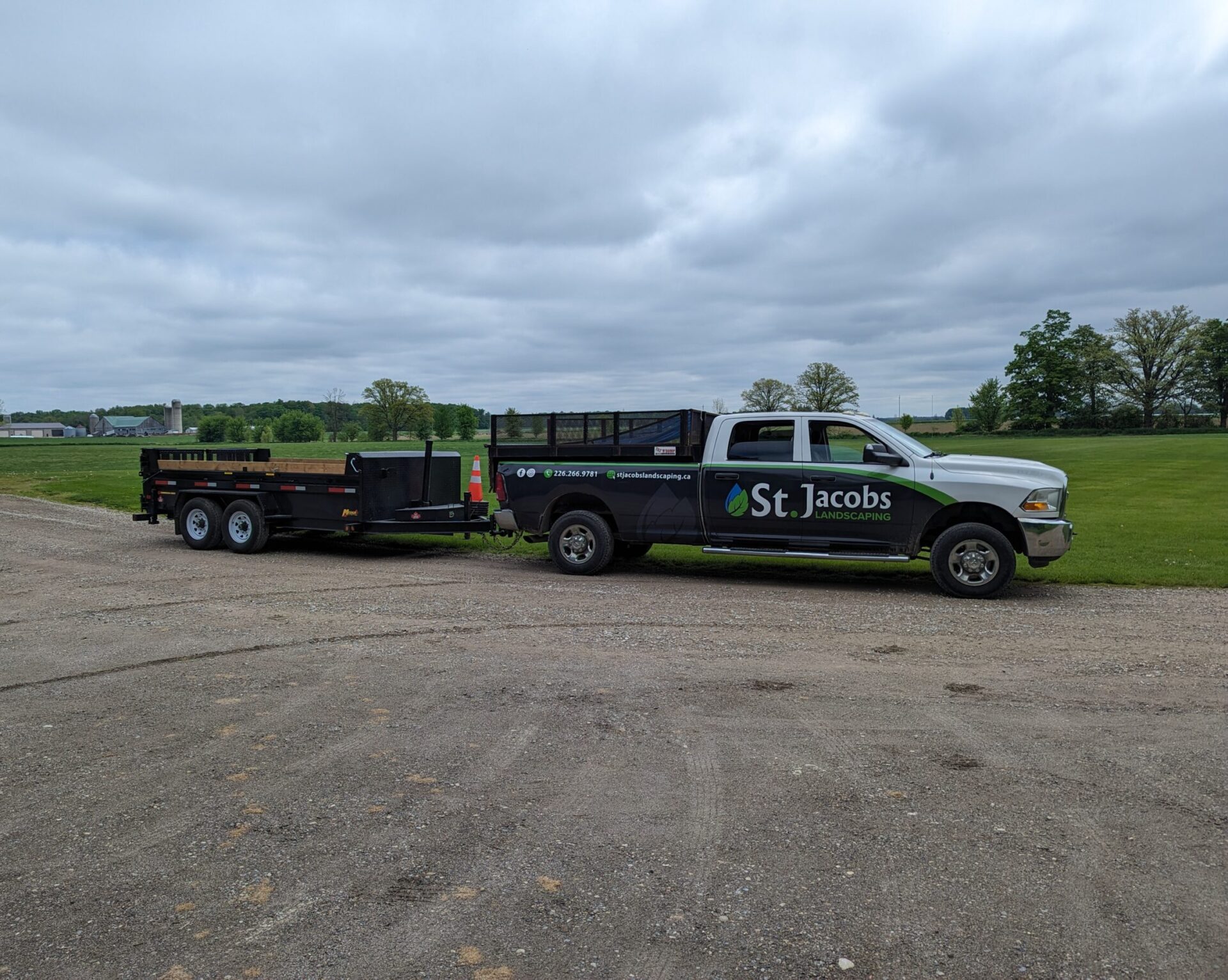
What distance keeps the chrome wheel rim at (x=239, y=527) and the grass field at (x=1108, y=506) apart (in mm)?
1822

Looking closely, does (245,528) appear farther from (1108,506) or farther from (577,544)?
(1108,506)

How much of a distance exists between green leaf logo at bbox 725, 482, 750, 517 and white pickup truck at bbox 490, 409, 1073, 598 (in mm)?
11

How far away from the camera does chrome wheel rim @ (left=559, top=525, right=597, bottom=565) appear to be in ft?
39.5

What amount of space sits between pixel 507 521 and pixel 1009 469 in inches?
244

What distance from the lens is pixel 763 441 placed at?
37.5 ft

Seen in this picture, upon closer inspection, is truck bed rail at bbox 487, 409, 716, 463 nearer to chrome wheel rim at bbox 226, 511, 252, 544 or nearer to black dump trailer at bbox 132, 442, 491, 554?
black dump trailer at bbox 132, 442, 491, 554

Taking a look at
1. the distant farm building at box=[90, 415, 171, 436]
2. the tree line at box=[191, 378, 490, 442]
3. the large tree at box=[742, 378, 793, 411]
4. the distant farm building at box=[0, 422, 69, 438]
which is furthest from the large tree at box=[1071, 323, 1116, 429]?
the distant farm building at box=[0, 422, 69, 438]

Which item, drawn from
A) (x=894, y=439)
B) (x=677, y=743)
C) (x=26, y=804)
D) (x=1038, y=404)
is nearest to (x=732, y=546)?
(x=894, y=439)

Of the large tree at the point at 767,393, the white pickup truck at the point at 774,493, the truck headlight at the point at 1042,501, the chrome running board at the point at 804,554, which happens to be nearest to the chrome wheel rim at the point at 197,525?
the white pickup truck at the point at 774,493

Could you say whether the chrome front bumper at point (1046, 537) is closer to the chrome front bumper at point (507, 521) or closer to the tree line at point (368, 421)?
the chrome front bumper at point (507, 521)

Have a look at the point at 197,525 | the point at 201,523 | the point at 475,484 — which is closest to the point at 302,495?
the point at 201,523

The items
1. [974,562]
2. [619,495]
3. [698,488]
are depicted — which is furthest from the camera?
[619,495]

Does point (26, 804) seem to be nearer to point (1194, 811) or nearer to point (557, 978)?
point (557, 978)

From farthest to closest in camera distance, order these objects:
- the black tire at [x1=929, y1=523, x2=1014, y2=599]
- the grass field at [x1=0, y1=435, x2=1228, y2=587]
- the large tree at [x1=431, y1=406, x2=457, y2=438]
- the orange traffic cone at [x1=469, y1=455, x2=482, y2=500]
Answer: the large tree at [x1=431, y1=406, x2=457, y2=438]
the orange traffic cone at [x1=469, y1=455, x2=482, y2=500]
the grass field at [x1=0, y1=435, x2=1228, y2=587]
the black tire at [x1=929, y1=523, x2=1014, y2=599]
